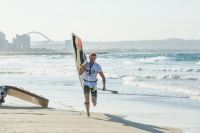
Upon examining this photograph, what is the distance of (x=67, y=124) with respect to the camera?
25.2ft

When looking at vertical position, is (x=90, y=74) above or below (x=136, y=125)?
above

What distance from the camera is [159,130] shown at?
7.88m

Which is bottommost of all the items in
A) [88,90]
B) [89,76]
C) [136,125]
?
[136,125]

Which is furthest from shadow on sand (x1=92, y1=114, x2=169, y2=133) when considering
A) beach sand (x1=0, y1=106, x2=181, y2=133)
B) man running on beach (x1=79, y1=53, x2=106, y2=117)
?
man running on beach (x1=79, y1=53, x2=106, y2=117)

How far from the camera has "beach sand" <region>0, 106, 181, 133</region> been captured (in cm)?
712

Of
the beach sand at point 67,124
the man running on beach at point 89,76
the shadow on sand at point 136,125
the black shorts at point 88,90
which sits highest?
the man running on beach at point 89,76

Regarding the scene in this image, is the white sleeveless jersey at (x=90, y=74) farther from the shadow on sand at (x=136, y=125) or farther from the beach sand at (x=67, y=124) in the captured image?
the shadow on sand at (x=136, y=125)

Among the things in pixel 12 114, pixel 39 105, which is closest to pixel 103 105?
pixel 39 105

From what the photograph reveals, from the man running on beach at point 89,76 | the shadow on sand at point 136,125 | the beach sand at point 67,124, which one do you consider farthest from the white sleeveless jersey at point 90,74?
the shadow on sand at point 136,125

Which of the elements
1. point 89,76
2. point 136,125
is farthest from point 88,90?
point 136,125

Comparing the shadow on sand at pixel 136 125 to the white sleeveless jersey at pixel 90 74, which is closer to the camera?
the shadow on sand at pixel 136 125

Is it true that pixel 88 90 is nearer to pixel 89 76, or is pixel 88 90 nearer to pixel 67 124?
pixel 89 76

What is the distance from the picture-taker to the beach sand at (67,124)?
712cm

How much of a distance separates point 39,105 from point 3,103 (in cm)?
91
